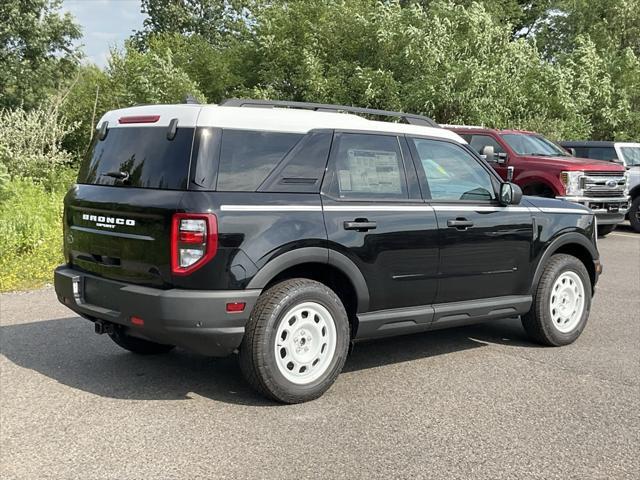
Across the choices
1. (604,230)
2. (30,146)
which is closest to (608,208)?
(604,230)

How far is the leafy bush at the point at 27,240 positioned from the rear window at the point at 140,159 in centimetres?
409

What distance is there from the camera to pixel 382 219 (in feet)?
16.1

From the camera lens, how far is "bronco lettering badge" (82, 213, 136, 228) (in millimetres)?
4434

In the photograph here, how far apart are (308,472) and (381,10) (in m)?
19.4

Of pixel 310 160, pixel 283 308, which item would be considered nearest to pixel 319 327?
pixel 283 308

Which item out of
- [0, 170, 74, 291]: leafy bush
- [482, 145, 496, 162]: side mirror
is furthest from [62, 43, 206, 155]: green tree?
[482, 145, 496, 162]: side mirror

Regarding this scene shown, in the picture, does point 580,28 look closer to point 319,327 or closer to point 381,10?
point 381,10

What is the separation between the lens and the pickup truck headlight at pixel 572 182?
44.4 ft

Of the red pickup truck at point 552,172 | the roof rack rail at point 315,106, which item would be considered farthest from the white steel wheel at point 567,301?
the red pickup truck at point 552,172

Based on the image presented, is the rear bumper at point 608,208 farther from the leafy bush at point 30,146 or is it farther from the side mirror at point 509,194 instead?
the leafy bush at point 30,146

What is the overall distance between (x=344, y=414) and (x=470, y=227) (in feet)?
6.14

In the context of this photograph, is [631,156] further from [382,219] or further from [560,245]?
[382,219]

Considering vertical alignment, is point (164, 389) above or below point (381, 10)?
below

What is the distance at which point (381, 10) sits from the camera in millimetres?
21062
